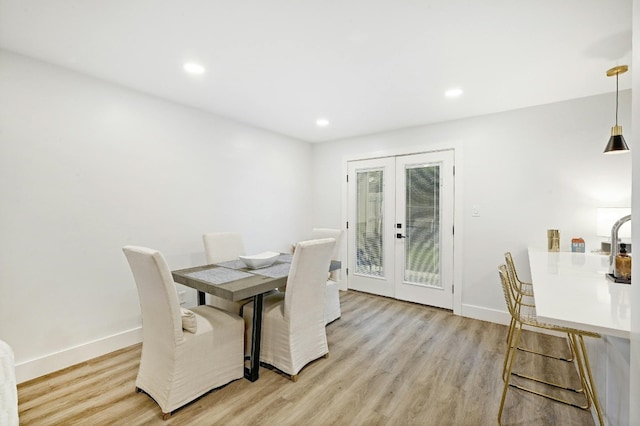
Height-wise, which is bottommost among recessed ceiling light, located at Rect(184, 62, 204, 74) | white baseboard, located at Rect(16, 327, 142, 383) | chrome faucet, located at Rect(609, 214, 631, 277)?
white baseboard, located at Rect(16, 327, 142, 383)

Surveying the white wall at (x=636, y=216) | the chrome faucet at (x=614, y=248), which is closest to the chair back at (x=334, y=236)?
the chrome faucet at (x=614, y=248)

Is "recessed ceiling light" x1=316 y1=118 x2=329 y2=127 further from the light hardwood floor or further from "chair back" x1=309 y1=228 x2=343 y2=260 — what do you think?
the light hardwood floor

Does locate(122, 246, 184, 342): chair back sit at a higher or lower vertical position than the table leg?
higher

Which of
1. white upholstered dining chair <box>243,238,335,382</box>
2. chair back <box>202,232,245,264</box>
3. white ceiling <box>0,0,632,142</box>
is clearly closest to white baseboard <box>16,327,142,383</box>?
chair back <box>202,232,245,264</box>

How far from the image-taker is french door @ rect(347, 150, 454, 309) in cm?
377

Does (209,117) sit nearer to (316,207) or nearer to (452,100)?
(316,207)

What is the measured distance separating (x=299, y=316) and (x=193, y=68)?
85.0 inches

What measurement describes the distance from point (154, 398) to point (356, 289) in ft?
10.2

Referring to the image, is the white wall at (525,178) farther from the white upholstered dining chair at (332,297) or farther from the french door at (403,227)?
the white upholstered dining chair at (332,297)

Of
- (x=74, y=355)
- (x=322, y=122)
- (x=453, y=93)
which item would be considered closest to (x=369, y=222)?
(x=322, y=122)

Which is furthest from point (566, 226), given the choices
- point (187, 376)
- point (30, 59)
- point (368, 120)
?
point (30, 59)

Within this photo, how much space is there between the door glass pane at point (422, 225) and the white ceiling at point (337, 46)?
106cm

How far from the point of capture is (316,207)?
197 inches

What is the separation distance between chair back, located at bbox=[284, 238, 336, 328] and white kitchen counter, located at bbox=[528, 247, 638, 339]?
136 centimetres
